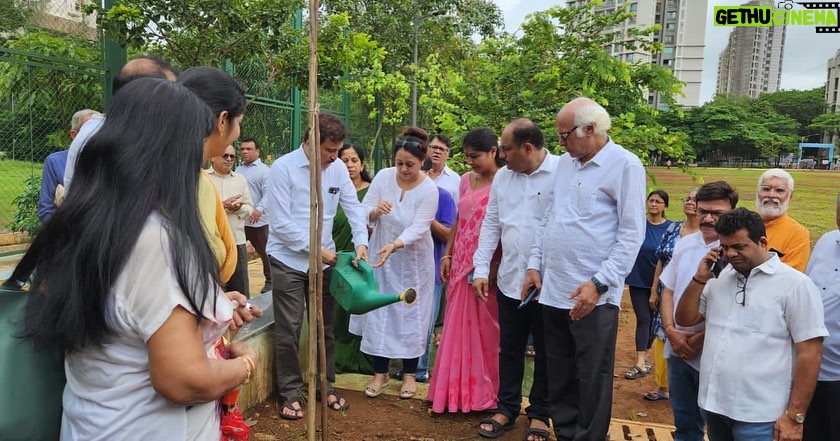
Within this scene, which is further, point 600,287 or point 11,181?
point 11,181

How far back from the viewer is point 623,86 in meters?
6.65

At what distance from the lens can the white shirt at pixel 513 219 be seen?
10.9 feet

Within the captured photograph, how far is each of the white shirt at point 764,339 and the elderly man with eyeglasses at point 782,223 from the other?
23.2 inches

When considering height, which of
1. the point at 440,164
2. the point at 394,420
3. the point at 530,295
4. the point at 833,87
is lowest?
the point at 394,420

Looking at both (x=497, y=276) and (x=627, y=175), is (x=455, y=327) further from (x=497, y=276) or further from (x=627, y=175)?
(x=627, y=175)

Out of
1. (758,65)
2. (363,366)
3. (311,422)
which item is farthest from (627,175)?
(758,65)

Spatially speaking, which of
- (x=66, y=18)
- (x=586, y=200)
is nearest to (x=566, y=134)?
(x=586, y=200)

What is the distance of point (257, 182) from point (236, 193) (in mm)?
598

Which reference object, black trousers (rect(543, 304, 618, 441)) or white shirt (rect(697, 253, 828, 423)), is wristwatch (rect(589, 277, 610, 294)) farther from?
white shirt (rect(697, 253, 828, 423))

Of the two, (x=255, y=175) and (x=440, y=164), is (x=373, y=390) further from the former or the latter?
(x=255, y=175)

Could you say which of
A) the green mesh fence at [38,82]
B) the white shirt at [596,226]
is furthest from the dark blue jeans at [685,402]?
the green mesh fence at [38,82]

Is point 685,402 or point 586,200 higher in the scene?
point 586,200

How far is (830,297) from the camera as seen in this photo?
7.78 ft

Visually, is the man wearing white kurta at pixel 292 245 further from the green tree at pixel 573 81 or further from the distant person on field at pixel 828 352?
the green tree at pixel 573 81
